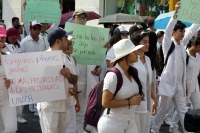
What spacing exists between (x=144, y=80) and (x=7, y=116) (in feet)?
6.41

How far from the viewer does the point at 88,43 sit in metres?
8.69

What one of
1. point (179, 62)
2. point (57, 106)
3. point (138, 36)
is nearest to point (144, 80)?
point (138, 36)

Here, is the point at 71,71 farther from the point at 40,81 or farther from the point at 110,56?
the point at 110,56

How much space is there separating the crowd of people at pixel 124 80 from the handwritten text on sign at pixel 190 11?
172 mm

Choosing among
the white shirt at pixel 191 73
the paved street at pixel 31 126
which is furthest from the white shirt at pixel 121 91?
the paved street at pixel 31 126

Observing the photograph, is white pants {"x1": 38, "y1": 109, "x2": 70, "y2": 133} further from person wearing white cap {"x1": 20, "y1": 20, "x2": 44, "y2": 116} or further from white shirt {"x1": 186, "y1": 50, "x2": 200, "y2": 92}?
person wearing white cap {"x1": 20, "y1": 20, "x2": 44, "y2": 116}

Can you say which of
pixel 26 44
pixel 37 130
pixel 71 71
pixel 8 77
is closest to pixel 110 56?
pixel 71 71

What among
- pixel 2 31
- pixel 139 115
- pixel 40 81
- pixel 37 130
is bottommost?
pixel 37 130

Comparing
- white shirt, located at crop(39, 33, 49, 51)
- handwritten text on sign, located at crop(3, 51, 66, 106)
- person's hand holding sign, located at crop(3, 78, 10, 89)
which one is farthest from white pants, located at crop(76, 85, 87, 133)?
white shirt, located at crop(39, 33, 49, 51)

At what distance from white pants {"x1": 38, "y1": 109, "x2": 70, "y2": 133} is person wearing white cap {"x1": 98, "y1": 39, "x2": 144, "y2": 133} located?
935mm

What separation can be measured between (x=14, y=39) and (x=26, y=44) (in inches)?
47.5

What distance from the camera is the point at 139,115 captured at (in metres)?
7.05

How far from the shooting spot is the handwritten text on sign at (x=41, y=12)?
35.6ft

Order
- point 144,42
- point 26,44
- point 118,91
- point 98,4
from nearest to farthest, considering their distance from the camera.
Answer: point 118,91 < point 144,42 < point 26,44 < point 98,4
